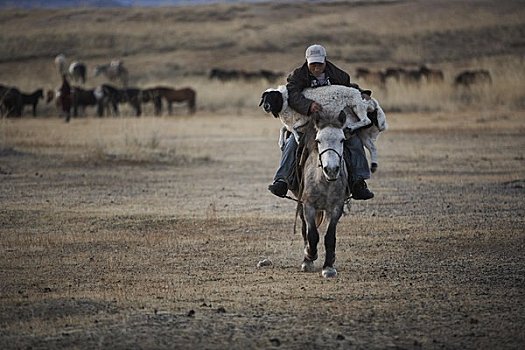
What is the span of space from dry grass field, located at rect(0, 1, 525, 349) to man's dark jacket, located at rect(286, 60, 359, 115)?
151 centimetres

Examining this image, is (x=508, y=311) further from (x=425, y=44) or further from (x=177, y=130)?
(x=425, y=44)

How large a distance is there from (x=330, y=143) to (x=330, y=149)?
61mm

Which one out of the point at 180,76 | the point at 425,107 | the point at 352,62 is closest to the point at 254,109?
the point at 425,107

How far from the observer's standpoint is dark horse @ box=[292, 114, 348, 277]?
10062mm

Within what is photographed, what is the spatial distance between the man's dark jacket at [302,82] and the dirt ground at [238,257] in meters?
1.52

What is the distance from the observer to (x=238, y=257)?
38.1ft

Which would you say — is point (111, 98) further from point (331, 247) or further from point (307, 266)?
point (331, 247)

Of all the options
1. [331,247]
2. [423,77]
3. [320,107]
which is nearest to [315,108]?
[320,107]

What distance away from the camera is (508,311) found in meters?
8.78

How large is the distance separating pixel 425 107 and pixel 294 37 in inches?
1295

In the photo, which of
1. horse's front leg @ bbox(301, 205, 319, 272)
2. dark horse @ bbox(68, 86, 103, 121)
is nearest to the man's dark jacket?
horse's front leg @ bbox(301, 205, 319, 272)

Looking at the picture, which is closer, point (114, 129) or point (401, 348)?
point (401, 348)

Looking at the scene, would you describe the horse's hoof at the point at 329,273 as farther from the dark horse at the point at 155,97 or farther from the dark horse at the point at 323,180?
the dark horse at the point at 155,97

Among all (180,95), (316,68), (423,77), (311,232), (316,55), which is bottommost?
(311,232)
